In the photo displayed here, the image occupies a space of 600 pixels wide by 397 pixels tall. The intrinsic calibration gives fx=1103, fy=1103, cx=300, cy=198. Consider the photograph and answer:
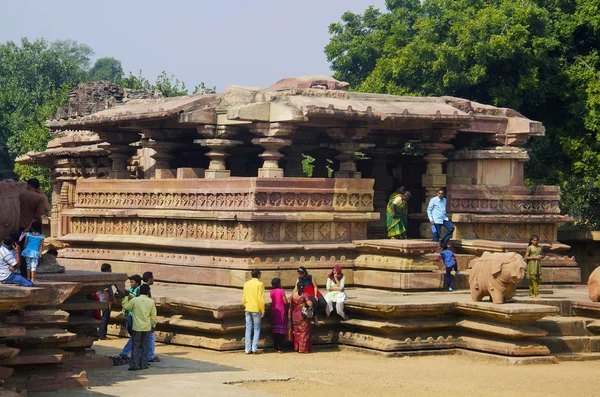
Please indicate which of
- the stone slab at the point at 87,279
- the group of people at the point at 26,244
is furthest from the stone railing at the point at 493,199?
the group of people at the point at 26,244

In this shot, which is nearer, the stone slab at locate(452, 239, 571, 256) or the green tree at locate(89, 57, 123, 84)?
the stone slab at locate(452, 239, 571, 256)

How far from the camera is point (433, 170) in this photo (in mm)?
18078

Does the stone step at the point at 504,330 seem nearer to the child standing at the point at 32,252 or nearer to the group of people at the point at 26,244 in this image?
the group of people at the point at 26,244

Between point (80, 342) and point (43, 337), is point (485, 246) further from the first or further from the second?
point (43, 337)

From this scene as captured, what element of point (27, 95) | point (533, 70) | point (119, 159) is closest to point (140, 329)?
point (119, 159)

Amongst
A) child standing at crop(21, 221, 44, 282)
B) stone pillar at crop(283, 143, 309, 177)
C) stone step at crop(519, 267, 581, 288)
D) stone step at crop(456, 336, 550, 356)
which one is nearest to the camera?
child standing at crop(21, 221, 44, 282)

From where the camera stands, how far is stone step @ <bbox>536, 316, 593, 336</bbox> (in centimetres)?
1442

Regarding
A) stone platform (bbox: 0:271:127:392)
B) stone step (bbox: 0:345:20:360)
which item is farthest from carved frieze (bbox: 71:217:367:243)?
stone step (bbox: 0:345:20:360)

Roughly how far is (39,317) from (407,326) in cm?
511

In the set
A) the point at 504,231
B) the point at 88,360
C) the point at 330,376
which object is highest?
the point at 504,231

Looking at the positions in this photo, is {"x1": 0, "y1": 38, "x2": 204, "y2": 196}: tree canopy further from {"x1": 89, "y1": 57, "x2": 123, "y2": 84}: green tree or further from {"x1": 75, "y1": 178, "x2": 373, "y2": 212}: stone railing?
{"x1": 89, "y1": 57, "x2": 123, "y2": 84}: green tree

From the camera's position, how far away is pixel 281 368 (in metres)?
12.7

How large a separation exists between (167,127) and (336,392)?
25.5 feet

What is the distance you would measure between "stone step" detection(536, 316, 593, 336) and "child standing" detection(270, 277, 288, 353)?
10.9 feet
